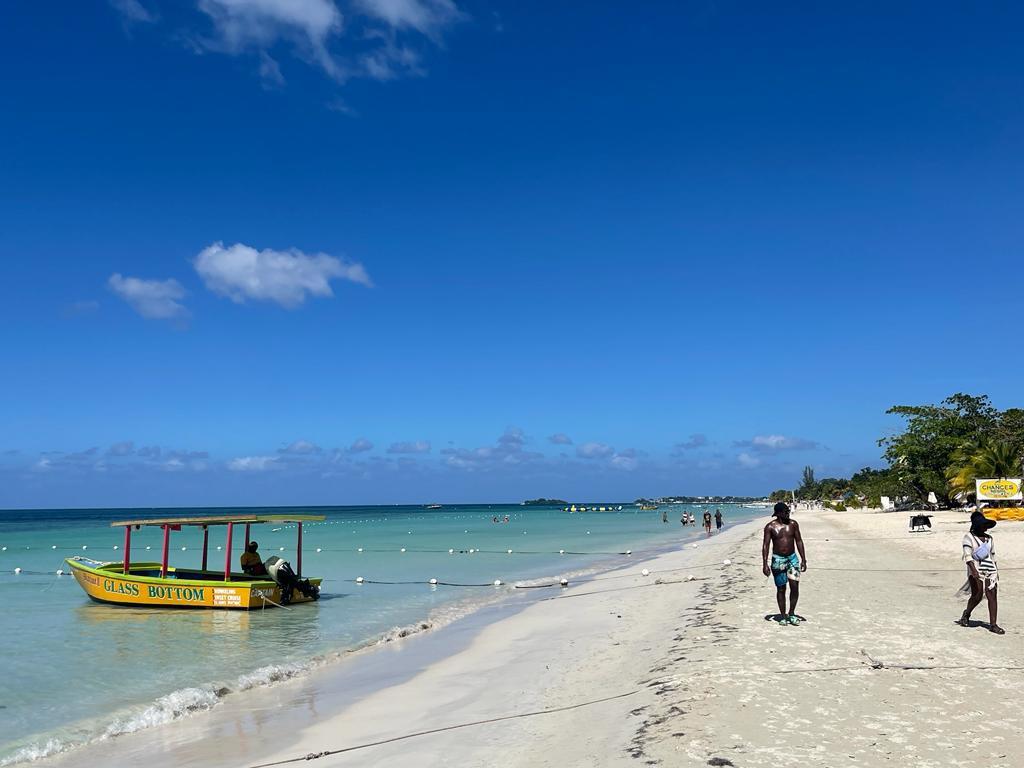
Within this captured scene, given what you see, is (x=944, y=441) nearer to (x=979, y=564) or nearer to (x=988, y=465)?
(x=988, y=465)

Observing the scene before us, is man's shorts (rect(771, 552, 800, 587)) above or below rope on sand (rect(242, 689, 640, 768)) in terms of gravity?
above

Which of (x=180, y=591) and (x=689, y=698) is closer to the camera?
(x=689, y=698)

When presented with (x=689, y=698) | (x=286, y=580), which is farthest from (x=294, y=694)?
(x=286, y=580)

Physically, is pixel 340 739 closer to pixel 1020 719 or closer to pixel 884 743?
pixel 884 743

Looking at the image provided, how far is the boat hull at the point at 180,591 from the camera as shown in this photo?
2006 centimetres

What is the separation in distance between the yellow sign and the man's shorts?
34.2 metres

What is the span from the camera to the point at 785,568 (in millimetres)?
11227

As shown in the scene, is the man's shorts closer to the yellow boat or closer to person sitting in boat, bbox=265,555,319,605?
the yellow boat

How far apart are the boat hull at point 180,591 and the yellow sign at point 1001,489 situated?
35409 mm

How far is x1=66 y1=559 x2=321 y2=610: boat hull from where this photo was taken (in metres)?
20.1

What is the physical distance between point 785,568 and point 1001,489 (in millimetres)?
35008

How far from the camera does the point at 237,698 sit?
1090 centimetres

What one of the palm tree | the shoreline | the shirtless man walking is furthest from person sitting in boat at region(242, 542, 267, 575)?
the palm tree

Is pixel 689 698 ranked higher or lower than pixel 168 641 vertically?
higher
